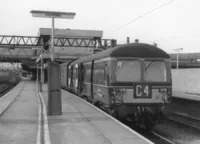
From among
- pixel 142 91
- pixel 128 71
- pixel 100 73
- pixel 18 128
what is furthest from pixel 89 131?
pixel 100 73

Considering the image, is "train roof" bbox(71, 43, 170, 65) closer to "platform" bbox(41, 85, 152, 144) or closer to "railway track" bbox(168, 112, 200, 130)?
"platform" bbox(41, 85, 152, 144)

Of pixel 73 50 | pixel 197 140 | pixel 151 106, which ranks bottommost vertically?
pixel 197 140

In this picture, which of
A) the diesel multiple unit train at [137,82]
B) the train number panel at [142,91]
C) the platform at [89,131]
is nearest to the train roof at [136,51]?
the diesel multiple unit train at [137,82]

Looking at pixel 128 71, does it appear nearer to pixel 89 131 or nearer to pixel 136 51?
pixel 136 51

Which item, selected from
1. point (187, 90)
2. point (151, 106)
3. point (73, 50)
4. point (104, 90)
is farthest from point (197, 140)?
point (73, 50)

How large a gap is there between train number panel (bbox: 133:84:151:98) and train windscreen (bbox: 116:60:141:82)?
35 cm

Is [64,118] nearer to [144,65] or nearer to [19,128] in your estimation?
[19,128]

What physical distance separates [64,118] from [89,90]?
478cm

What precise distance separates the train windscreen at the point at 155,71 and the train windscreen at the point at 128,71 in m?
0.32

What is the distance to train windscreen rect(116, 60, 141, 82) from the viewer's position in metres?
12.9

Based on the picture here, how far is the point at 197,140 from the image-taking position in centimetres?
1227

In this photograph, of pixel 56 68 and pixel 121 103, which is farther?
pixel 56 68

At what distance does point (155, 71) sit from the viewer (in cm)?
1321

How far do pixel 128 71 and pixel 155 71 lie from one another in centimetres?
112
